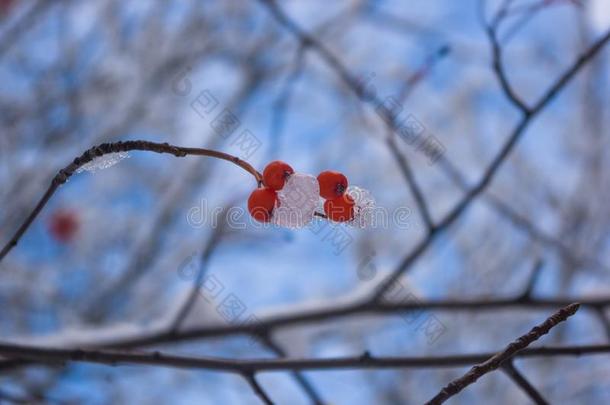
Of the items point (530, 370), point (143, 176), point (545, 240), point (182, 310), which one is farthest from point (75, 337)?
point (530, 370)

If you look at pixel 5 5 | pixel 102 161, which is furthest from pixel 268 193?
pixel 5 5

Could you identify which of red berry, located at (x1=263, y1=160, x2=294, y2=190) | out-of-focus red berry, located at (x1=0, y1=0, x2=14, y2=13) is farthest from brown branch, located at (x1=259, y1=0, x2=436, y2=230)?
out-of-focus red berry, located at (x1=0, y1=0, x2=14, y2=13)

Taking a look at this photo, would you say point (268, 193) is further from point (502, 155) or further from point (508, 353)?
point (502, 155)

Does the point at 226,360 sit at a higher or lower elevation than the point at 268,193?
lower

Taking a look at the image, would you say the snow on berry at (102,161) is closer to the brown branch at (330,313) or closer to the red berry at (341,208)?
the red berry at (341,208)

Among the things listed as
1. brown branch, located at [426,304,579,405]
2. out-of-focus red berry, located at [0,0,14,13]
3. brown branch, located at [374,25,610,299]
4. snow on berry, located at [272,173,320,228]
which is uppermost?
out-of-focus red berry, located at [0,0,14,13]

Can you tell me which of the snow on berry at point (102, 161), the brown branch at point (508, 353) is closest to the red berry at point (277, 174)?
the snow on berry at point (102, 161)

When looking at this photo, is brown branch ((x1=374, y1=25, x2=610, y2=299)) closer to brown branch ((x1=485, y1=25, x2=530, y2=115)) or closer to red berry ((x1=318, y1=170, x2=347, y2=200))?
brown branch ((x1=485, y1=25, x2=530, y2=115))
